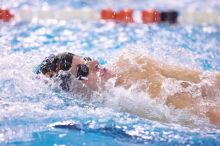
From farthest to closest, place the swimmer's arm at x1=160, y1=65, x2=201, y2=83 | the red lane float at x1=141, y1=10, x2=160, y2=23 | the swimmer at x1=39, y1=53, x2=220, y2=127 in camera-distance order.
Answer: the red lane float at x1=141, y1=10, x2=160, y2=23
the swimmer's arm at x1=160, y1=65, x2=201, y2=83
the swimmer at x1=39, y1=53, x2=220, y2=127

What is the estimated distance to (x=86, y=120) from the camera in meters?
2.43

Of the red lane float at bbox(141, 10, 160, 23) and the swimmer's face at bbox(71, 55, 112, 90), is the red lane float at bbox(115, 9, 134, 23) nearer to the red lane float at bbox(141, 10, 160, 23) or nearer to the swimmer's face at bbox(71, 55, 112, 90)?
the red lane float at bbox(141, 10, 160, 23)

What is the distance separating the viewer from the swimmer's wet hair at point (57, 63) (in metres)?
2.52

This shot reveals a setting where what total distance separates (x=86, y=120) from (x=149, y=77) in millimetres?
457

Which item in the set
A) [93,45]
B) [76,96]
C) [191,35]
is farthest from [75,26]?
[76,96]

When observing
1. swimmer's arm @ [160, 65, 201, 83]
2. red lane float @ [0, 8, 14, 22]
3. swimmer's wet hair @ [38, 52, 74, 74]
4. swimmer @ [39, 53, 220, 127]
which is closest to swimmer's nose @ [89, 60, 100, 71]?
swimmer @ [39, 53, 220, 127]

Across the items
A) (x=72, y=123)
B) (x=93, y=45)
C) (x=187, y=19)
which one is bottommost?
(x=72, y=123)

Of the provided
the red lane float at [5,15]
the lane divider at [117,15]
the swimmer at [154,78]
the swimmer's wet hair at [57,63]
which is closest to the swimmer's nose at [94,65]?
the swimmer at [154,78]

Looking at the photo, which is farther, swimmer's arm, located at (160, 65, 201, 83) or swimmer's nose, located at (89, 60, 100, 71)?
swimmer's arm, located at (160, 65, 201, 83)

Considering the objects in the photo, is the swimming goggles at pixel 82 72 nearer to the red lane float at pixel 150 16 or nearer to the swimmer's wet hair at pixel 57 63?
the swimmer's wet hair at pixel 57 63

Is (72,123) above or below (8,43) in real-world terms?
below

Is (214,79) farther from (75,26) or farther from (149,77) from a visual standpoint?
(75,26)

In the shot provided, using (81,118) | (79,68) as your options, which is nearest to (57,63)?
(79,68)

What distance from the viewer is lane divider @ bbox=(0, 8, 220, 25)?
6.61 meters
